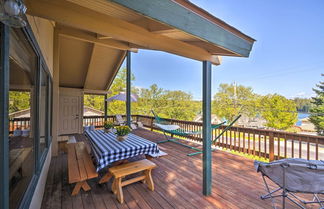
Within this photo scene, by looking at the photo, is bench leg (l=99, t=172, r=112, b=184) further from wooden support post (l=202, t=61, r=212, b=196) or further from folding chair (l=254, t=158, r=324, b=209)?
folding chair (l=254, t=158, r=324, b=209)

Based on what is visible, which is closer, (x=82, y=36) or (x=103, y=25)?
(x=103, y=25)

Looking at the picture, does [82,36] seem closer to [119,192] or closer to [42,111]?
[42,111]

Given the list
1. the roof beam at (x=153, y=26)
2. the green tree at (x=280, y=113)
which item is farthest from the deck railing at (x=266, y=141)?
the green tree at (x=280, y=113)

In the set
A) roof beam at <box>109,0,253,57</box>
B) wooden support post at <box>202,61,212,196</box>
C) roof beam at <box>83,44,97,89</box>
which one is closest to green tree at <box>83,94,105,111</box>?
roof beam at <box>83,44,97,89</box>

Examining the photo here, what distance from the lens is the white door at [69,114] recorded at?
674cm

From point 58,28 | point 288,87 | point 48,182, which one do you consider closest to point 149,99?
point 58,28

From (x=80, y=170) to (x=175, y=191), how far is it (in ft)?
5.17

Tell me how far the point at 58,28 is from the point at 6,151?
15.4 ft

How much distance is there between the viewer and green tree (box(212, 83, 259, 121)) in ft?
76.2

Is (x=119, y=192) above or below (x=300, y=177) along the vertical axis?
below

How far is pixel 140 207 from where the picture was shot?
2.07 metres

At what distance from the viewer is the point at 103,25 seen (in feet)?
4.88

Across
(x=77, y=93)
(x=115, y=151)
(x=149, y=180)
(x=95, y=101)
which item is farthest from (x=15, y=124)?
(x=95, y=101)

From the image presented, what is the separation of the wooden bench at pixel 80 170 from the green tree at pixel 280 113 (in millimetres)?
24773
